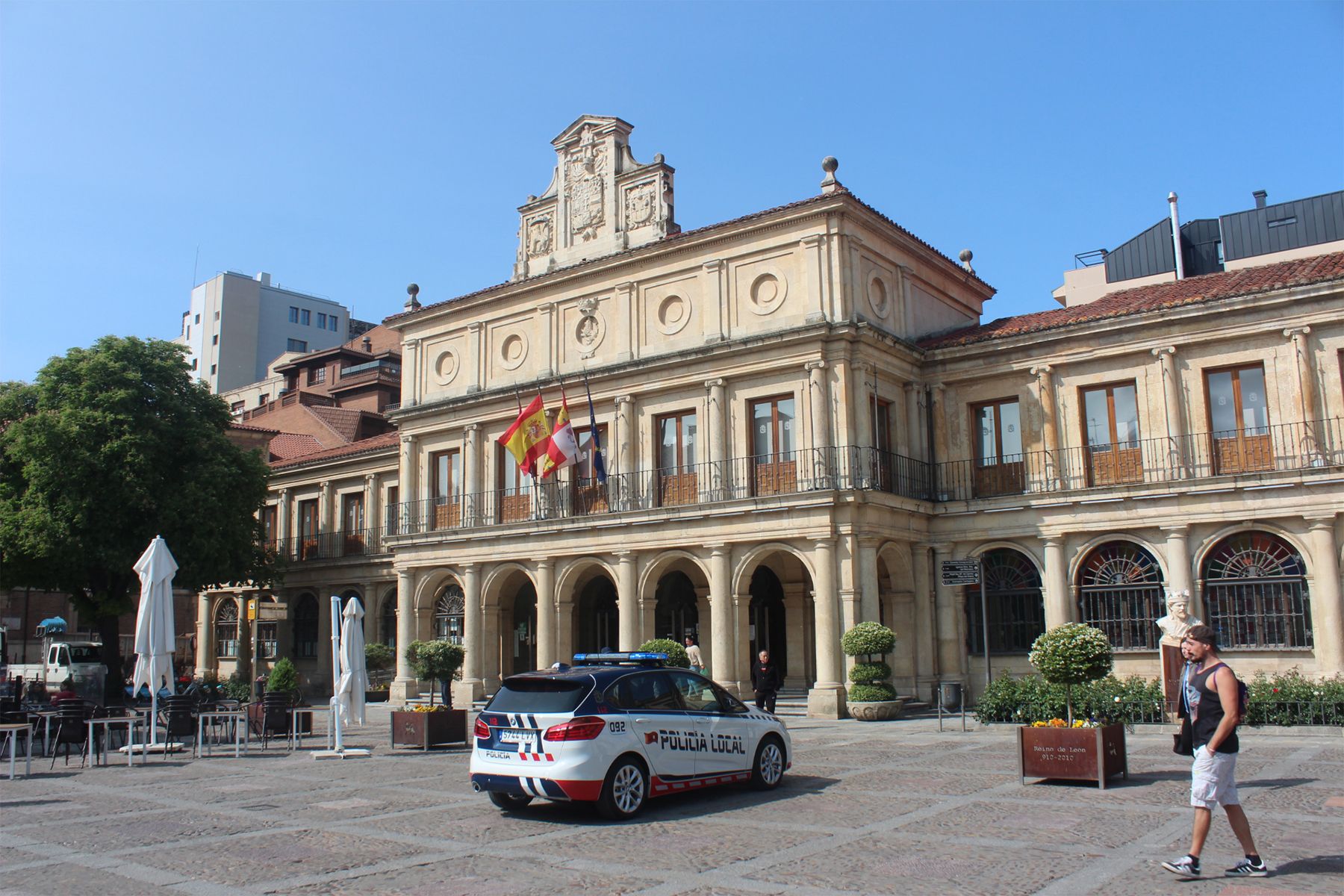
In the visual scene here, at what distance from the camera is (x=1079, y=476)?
25.3m

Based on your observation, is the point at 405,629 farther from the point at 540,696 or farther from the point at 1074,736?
the point at 1074,736

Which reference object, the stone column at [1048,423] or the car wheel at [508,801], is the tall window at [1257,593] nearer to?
the stone column at [1048,423]

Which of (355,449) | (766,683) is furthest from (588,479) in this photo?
(355,449)

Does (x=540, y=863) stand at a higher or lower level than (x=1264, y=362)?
lower

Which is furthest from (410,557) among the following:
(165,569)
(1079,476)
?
(1079,476)

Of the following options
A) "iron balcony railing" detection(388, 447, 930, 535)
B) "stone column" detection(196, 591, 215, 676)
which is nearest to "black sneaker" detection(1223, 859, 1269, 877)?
"iron balcony railing" detection(388, 447, 930, 535)

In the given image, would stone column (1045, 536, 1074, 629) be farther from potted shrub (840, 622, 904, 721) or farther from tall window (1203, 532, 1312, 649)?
potted shrub (840, 622, 904, 721)

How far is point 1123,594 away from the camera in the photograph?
24.6m

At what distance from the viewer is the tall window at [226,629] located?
142 ft

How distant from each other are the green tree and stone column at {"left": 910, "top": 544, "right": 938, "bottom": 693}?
21.5 metres

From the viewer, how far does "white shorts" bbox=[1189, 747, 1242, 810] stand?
822 centimetres

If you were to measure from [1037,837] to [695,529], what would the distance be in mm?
16939

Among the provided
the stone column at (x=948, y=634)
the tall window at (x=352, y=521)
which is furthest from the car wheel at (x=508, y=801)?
the tall window at (x=352, y=521)

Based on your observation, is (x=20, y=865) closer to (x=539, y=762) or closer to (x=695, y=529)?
(x=539, y=762)
